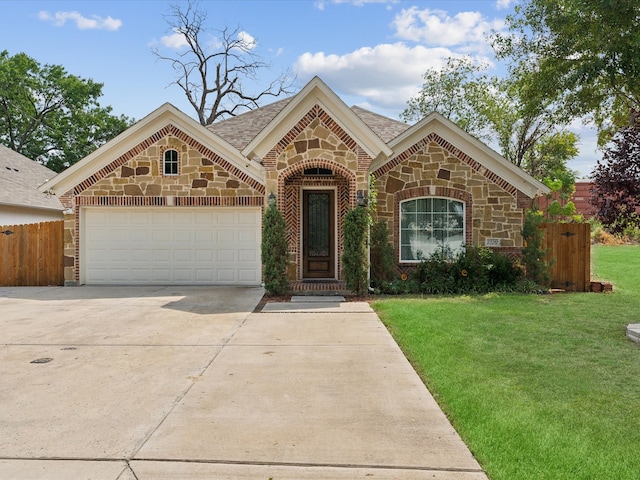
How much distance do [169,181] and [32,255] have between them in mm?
4716

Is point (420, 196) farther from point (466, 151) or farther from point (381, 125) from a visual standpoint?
point (381, 125)

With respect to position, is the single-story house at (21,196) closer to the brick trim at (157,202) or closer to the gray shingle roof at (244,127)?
Result: the brick trim at (157,202)

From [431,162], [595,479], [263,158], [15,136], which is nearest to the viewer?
[595,479]

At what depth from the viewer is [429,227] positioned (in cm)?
1366

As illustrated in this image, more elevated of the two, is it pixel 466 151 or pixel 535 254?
pixel 466 151

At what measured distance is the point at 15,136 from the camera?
33.6 meters

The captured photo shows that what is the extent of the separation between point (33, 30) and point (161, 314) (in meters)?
16.6

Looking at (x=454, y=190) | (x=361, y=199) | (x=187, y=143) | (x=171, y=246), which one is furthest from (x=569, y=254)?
(x=171, y=246)

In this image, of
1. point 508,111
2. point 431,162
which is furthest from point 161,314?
point 508,111

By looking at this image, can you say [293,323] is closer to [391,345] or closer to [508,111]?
[391,345]

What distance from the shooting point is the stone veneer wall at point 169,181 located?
46.6 ft

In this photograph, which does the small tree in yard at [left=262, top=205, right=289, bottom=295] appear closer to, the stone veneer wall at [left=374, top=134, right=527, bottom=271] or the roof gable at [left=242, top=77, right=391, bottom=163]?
the roof gable at [left=242, top=77, right=391, bottom=163]

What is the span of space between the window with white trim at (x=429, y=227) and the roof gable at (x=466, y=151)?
1.19 meters

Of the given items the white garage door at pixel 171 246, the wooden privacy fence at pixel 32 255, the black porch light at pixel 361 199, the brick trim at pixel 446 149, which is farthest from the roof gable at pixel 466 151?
the wooden privacy fence at pixel 32 255
